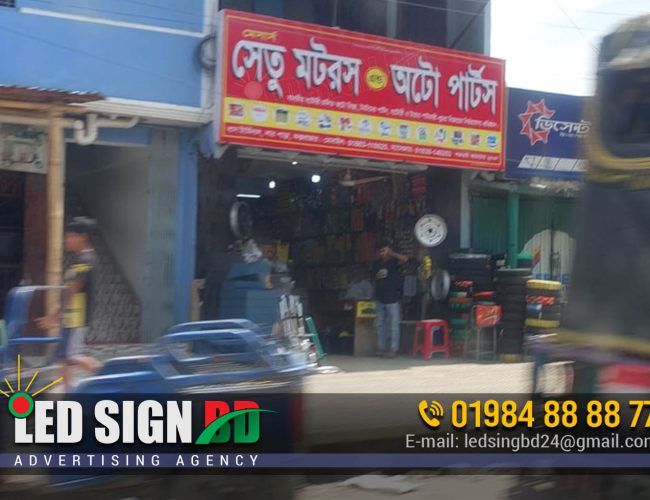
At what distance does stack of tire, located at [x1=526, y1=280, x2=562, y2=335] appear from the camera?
487 inches

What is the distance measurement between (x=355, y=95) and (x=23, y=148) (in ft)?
15.2

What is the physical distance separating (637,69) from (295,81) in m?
7.56

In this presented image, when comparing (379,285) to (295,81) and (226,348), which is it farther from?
(226,348)

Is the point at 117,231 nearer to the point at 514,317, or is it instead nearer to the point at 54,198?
the point at 54,198

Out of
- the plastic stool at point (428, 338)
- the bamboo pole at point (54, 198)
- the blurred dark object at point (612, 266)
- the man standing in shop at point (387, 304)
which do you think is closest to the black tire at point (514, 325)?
the plastic stool at point (428, 338)

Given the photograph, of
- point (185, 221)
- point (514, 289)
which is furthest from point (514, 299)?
point (185, 221)

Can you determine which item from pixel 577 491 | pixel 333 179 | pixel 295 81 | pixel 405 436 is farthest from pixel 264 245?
pixel 577 491

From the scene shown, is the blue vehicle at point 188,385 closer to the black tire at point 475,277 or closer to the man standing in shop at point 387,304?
the man standing in shop at point 387,304

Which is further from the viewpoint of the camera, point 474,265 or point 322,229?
point 322,229

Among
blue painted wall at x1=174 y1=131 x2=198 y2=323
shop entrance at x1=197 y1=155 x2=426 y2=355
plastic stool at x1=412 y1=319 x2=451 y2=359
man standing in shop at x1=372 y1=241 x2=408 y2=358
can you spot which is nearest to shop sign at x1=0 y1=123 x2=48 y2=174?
blue painted wall at x1=174 y1=131 x2=198 y2=323

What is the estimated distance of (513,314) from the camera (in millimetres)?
12836

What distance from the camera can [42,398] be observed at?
495cm

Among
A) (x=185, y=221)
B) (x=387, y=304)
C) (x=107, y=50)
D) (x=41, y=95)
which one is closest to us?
(x=41, y=95)

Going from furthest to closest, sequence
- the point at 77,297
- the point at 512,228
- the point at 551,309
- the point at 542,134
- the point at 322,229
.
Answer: the point at 322,229
the point at 512,228
the point at 542,134
the point at 551,309
the point at 77,297
